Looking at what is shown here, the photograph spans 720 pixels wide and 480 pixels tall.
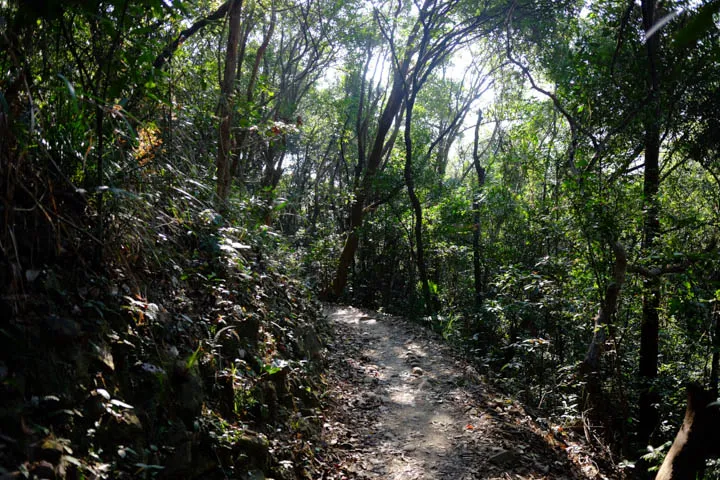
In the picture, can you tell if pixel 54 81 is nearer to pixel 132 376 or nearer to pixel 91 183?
pixel 91 183

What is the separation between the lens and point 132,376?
113 inches

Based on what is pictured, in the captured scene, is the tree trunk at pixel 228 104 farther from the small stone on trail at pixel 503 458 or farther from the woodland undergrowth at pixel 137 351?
the small stone on trail at pixel 503 458

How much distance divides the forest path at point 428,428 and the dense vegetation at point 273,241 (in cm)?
53

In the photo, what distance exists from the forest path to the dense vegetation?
527 millimetres

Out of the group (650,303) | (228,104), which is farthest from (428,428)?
(228,104)

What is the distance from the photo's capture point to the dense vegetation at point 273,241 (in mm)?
2518

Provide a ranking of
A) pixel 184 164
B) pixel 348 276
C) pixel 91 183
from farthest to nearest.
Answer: pixel 348 276
pixel 184 164
pixel 91 183

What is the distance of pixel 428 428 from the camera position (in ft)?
17.9

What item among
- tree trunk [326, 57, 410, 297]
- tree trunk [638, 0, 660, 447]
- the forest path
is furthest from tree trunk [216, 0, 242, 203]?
tree trunk [326, 57, 410, 297]

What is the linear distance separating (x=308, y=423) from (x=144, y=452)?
7.53 ft

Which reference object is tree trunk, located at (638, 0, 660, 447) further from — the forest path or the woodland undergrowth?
the woodland undergrowth

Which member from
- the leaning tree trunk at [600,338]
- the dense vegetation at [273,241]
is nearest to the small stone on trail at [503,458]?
the dense vegetation at [273,241]

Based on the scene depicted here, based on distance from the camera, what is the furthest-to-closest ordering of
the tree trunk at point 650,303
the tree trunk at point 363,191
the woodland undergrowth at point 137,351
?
1. the tree trunk at point 363,191
2. the tree trunk at point 650,303
3. the woodland undergrowth at point 137,351

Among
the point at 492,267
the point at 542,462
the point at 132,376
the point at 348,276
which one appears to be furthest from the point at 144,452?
the point at 348,276
